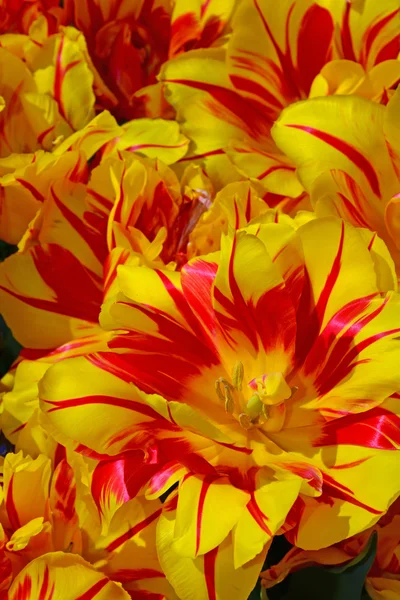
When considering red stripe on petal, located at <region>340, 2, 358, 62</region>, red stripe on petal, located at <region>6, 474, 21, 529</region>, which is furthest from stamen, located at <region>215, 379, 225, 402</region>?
red stripe on petal, located at <region>340, 2, 358, 62</region>

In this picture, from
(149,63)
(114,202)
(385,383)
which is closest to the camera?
(385,383)

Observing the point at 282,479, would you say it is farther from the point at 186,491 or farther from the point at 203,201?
the point at 203,201

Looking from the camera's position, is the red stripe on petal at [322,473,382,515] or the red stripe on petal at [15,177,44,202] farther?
the red stripe on petal at [15,177,44,202]

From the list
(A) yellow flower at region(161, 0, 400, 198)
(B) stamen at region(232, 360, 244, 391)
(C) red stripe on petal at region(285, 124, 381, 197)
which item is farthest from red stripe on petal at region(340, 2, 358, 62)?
(B) stamen at region(232, 360, 244, 391)

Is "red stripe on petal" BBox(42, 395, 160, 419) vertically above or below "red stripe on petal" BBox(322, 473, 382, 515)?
above

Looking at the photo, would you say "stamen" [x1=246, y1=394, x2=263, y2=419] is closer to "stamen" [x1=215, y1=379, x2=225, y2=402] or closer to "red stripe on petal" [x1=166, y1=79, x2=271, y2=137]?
A: "stamen" [x1=215, y1=379, x2=225, y2=402]

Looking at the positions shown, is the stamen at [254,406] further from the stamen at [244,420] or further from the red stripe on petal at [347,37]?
the red stripe on petal at [347,37]

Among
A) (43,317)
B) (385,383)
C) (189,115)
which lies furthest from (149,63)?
(385,383)

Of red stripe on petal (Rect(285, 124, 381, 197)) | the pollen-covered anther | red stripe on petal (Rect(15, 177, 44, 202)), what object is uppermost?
red stripe on petal (Rect(285, 124, 381, 197))

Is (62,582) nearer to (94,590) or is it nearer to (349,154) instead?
(94,590)
